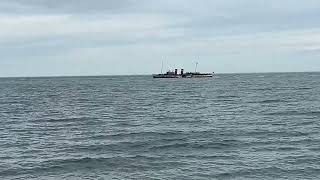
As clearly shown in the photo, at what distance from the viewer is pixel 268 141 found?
35.3 meters

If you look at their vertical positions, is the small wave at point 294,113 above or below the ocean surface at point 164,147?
above

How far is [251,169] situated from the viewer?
26.6 m

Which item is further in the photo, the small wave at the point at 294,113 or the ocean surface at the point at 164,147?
the small wave at the point at 294,113

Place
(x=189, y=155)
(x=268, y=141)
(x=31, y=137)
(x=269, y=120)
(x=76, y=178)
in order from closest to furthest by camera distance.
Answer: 1. (x=76, y=178)
2. (x=189, y=155)
3. (x=268, y=141)
4. (x=31, y=137)
5. (x=269, y=120)

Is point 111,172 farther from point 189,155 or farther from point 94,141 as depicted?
point 94,141

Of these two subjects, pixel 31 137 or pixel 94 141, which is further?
pixel 31 137

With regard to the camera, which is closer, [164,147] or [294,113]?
[164,147]

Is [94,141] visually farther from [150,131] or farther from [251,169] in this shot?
[251,169]

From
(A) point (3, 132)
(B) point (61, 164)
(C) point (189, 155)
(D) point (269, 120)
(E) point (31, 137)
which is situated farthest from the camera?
(D) point (269, 120)

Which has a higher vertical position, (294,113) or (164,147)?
(294,113)

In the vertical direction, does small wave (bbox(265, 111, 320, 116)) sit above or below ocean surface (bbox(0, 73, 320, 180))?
above

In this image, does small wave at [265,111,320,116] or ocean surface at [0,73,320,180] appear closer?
ocean surface at [0,73,320,180]

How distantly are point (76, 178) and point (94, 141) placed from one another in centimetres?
1180

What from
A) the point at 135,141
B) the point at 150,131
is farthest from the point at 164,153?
the point at 150,131
